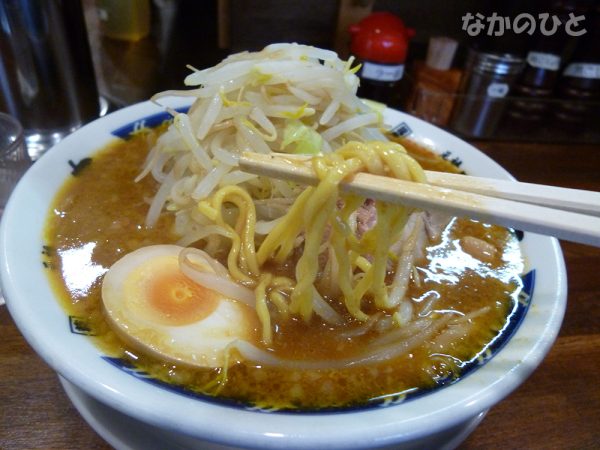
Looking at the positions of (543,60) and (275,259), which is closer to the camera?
(275,259)

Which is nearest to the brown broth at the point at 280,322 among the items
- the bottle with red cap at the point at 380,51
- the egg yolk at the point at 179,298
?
the egg yolk at the point at 179,298

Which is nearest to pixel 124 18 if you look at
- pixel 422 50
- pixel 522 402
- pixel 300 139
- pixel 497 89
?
pixel 422 50

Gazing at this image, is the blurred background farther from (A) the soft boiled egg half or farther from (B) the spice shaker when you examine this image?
(A) the soft boiled egg half

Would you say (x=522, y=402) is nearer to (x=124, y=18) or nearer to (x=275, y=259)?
(x=275, y=259)

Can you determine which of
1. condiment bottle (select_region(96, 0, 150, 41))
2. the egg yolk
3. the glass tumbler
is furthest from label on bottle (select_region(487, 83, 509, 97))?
the glass tumbler

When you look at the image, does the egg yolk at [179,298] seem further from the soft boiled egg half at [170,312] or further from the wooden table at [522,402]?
the wooden table at [522,402]

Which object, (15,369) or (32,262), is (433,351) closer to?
(32,262)
